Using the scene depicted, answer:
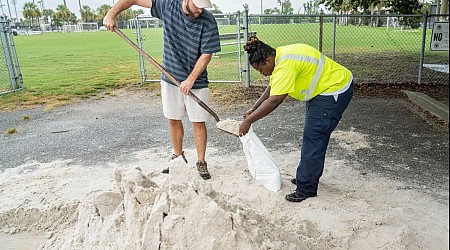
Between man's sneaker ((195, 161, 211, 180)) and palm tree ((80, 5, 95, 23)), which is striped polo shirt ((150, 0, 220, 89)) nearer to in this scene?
man's sneaker ((195, 161, 211, 180))

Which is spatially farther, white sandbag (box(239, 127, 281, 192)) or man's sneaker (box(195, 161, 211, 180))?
man's sneaker (box(195, 161, 211, 180))

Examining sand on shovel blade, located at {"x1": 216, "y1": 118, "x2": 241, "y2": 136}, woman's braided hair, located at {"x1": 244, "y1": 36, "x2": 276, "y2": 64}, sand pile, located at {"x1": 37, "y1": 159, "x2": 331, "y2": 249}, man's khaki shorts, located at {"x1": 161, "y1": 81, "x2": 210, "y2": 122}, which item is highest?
woman's braided hair, located at {"x1": 244, "y1": 36, "x2": 276, "y2": 64}

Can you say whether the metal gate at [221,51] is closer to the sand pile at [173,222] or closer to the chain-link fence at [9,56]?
the chain-link fence at [9,56]

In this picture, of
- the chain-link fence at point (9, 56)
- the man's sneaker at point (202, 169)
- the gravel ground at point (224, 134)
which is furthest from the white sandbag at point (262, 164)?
the chain-link fence at point (9, 56)

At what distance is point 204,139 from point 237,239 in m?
1.88

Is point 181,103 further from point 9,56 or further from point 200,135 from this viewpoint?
point 9,56

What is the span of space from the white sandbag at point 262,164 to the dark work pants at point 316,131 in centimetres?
24

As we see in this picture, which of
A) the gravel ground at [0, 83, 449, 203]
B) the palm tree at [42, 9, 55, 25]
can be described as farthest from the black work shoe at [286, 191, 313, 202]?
the palm tree at [42, 9, 55, 25]

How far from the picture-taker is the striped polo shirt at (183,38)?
3.47m

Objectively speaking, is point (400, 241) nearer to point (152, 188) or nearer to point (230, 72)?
point (152, 188)

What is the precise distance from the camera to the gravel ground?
4355mm

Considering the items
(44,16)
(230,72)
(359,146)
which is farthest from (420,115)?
(44,16)

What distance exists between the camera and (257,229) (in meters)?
2.25

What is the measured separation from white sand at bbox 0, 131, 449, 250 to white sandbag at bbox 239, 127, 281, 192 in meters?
0.09
